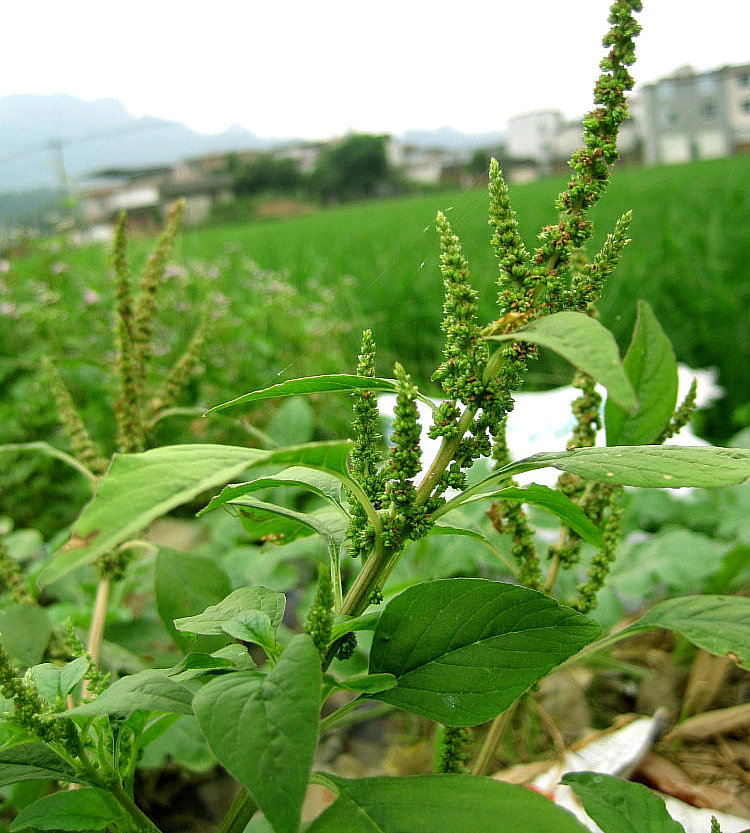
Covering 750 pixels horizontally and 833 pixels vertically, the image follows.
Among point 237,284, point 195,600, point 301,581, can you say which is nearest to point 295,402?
point 301,581

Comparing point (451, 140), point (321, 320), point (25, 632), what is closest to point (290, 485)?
point (25, 632)

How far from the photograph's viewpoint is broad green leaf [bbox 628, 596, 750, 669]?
58 centimetres

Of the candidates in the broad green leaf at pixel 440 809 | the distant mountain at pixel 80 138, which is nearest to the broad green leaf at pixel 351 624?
the broad green leaf at pixel 440 809

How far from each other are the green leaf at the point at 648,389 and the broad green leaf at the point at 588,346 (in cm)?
31

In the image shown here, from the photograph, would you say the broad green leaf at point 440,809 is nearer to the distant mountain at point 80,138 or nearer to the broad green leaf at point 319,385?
the broad green leaf at point 319,385

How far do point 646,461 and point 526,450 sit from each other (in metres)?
1.26

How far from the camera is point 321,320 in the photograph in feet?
9.21

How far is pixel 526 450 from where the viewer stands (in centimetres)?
170

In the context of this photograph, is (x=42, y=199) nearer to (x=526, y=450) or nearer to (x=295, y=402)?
(x=295, y=402)

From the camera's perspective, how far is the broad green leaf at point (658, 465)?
429 millimetres

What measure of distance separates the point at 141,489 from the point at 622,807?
493 millimetres

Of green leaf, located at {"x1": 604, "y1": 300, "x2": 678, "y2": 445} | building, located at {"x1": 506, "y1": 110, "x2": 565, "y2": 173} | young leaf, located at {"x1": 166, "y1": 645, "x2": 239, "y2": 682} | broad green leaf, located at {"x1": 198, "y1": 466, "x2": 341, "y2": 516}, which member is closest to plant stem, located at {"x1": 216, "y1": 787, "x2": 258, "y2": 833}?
young leaf, located at {"x1": 166, "y1": 645, "x2": 239, "y2": 682}

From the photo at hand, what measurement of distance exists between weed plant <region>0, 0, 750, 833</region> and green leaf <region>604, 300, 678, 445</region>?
6.6 inches

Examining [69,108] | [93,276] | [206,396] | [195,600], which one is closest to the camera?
[195,600]
